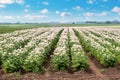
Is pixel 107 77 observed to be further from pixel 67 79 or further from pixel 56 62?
pixel 56 62

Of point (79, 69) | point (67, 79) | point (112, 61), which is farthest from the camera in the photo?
point (112, 61)

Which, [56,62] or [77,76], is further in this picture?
[56,62]

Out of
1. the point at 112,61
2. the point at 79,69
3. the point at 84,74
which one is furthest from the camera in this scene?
the point at 112,61

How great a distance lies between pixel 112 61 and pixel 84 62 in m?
1.92

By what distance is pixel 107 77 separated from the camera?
45.3 feet

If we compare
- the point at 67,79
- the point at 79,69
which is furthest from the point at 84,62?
the point at 67,79

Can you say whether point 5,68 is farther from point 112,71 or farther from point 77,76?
point 112,71

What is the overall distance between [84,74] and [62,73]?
1080 mm

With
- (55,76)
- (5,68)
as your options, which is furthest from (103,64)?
(5,68)

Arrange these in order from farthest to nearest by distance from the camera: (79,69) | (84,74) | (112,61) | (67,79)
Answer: (112,61) → (79,69) → (84,74) → (67,79)

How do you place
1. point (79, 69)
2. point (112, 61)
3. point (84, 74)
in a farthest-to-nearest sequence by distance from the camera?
point (112, 61) < point (79, 69) < point (84, 74)

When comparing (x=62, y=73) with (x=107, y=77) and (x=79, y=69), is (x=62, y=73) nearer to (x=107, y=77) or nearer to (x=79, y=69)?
(x=79, y=69)

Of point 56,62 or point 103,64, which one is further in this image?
point 103,64

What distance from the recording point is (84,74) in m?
14.4
